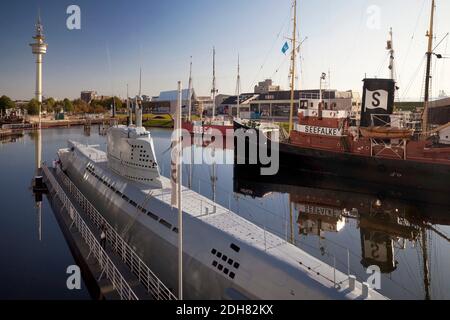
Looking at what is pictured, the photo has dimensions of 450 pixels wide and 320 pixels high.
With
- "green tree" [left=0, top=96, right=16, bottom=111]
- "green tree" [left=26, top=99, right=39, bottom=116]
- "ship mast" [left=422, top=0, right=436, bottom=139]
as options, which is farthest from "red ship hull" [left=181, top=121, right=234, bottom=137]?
"green tree" [left=0, top=96, right=16, bottom=111]

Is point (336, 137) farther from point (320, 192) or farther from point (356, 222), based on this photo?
point (356, 222)

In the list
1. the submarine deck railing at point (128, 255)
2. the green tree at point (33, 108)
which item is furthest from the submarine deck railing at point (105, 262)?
the green tree at point (33, 108)

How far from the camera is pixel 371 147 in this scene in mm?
30500

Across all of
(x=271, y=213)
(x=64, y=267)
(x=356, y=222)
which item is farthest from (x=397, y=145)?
(x=64, y=267)

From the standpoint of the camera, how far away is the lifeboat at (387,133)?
2912cm

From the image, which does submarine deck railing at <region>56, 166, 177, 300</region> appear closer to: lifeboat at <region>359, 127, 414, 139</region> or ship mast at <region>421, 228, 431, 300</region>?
ship mast at <region>421, 228, 431, 300</region>

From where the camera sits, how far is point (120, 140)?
18734 millimetres

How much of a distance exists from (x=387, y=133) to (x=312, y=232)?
15420mm

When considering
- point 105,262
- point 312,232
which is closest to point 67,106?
point 312,232

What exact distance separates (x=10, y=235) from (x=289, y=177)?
24.1 meters

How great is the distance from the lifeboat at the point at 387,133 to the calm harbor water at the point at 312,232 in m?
5.82

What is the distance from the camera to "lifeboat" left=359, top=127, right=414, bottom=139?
29125 millimetres

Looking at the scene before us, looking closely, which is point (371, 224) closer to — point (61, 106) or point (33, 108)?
point (33, 108)

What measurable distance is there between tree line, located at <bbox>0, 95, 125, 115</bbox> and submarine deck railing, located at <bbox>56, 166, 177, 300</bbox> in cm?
9618
